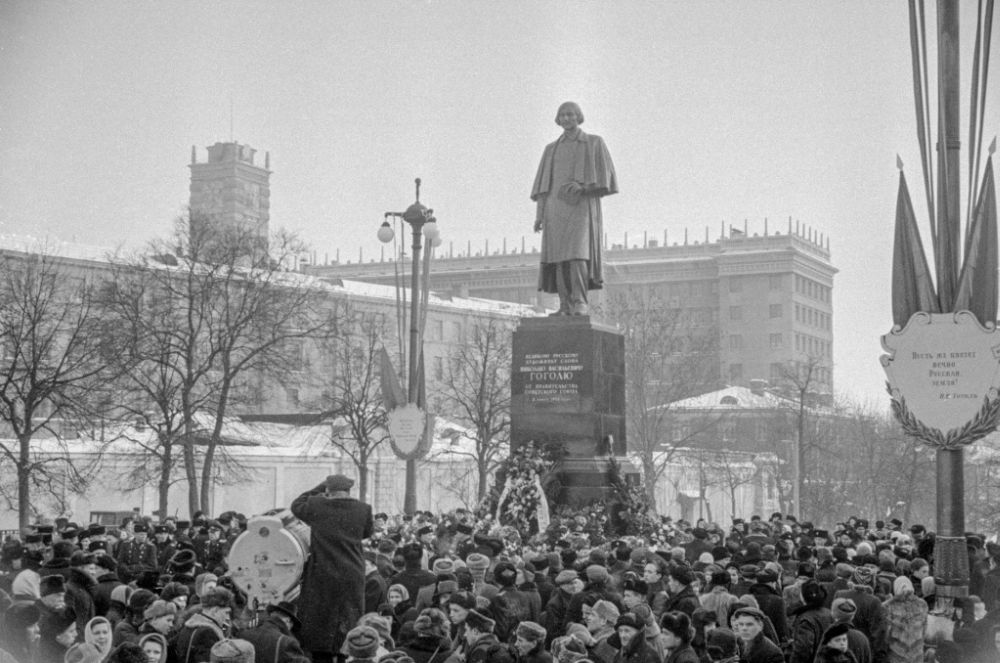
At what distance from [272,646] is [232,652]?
923mm

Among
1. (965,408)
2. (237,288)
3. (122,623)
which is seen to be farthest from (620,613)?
(237,288)

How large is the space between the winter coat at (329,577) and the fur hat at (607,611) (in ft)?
5.43

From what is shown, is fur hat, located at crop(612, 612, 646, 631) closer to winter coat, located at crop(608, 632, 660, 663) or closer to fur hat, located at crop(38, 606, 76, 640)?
winter coat, located at crop(608, 632, 660, 663)

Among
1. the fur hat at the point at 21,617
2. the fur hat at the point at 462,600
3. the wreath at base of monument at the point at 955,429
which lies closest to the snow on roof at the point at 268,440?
→ the wreath at base of monument at the point at 955,429

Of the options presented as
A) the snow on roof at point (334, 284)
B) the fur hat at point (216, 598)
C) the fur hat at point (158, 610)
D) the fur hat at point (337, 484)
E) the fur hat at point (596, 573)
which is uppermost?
the snow on roof at point (334, 284)

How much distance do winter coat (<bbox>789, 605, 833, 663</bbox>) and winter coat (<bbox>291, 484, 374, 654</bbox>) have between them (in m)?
2.98

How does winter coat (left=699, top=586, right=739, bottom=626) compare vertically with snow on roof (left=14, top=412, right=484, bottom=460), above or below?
below

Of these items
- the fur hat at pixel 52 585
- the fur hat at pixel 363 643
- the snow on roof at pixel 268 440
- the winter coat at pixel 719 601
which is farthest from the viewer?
the snow on roof at pixel 268 440

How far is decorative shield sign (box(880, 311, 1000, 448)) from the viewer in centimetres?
1262

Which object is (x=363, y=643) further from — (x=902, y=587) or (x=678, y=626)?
(x=902, y=587)

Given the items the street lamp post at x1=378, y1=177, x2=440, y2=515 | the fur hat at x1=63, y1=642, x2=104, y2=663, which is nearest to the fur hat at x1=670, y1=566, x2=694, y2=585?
the fur hat at x1=63, y1=642, x2=104, y2=663

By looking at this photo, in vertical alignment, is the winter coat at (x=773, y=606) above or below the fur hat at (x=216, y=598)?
below

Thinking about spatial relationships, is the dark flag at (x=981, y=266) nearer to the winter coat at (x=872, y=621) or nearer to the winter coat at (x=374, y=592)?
the winter coat at (x=872, y=621)

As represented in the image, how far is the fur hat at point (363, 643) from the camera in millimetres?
7801
